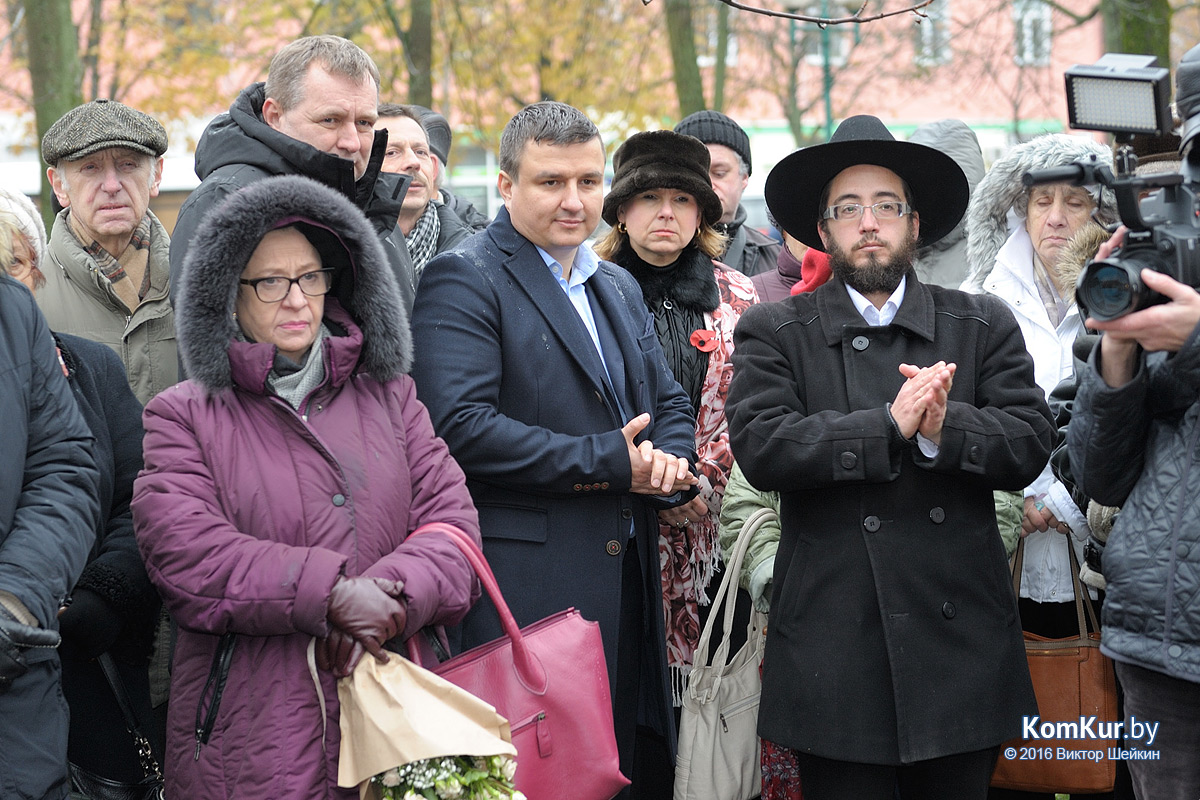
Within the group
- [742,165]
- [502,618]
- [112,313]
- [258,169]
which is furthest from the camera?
[742,165]

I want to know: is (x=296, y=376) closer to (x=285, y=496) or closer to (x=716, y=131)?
(x=285, y=496)

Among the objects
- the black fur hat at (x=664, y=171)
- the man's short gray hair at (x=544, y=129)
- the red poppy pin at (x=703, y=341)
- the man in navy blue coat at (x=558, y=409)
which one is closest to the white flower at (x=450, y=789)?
the man in navy blue coat at (x=558, y=409)

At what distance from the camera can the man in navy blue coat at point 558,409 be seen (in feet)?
11.7

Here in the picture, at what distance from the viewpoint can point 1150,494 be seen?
309 centimetres

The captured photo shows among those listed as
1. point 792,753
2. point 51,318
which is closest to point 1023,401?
point 792,753

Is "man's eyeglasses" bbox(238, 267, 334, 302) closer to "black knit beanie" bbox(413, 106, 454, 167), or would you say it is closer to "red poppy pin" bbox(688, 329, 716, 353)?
"red poppy pin" bbox(688, 329, 716, 353)

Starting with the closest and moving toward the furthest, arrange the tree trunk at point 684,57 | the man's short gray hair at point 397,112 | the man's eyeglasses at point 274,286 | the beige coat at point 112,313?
the man's eyeglasses at point 274,286 < the beige coat at point 112,313 < the man's short gray hair at point 397,112 < the tree trunk at point 684,57

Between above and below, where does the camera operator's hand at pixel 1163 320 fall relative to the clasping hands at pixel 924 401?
above

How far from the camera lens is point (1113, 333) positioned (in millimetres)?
2918

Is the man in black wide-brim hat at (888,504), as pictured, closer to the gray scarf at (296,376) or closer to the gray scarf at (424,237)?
the gray scarf at (296,376)

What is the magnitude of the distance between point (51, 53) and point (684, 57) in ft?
18.8

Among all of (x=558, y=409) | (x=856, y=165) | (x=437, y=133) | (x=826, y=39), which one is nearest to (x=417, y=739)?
(x=558, y=409)

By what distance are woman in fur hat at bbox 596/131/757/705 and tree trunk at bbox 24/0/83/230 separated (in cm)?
620

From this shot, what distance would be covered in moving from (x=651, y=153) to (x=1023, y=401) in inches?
76.3
